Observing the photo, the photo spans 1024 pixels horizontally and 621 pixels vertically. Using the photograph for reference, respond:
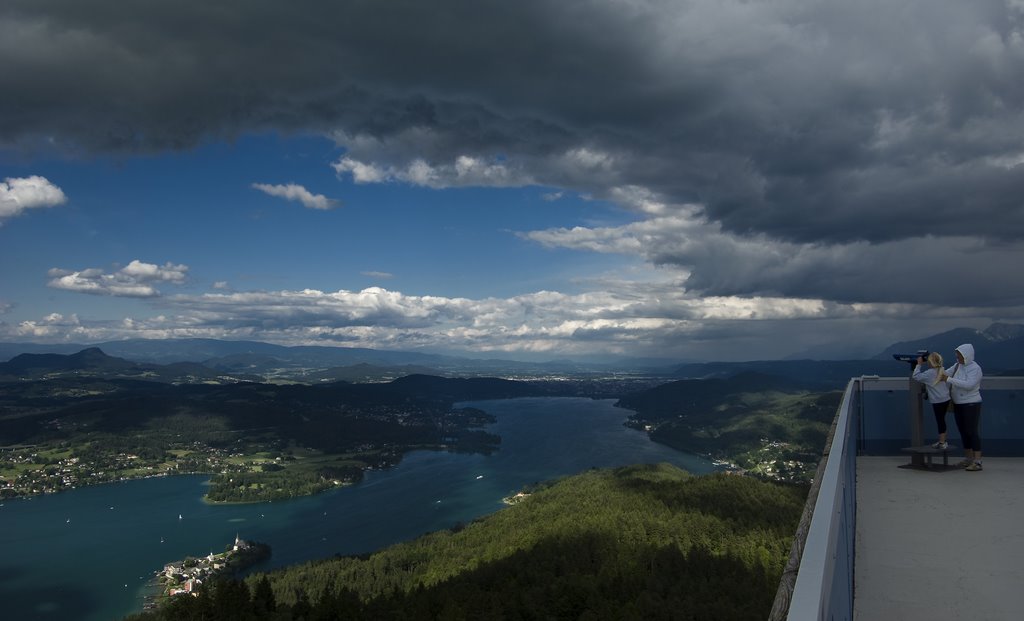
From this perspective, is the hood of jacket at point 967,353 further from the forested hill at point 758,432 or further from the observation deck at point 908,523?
the forested hill at point 758,432

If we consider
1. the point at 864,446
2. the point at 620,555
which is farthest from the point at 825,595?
the point at 620,555

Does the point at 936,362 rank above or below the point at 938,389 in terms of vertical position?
above

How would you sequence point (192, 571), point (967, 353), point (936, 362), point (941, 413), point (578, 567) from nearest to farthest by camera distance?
point (941, 413) < point (967, 353) < point (936, 362) < point (578, 567) < point (192, 571)

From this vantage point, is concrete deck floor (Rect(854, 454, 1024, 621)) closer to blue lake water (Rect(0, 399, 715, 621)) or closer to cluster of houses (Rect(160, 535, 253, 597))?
cluster of houses (Rect(160, 535, 253, 597))

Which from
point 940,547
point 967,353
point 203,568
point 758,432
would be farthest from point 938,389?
point 758,432

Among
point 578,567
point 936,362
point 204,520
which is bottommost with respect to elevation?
point 204,520

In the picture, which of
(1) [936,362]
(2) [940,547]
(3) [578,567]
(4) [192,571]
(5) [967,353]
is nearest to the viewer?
(2) [940,547]

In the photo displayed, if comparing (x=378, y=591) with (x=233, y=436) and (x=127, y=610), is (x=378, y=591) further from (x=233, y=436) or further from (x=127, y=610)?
(x=233, y=436)

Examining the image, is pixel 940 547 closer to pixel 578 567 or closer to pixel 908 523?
pixel 908 523

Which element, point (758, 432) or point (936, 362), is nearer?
point (936, 362)

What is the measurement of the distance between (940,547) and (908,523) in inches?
21.1

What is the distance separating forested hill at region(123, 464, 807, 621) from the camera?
117 ft

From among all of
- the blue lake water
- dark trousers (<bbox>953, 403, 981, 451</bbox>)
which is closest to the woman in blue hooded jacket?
dark trousers (<bbox>953, 403, 981, 451</bbox>)

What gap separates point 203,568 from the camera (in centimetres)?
6325
